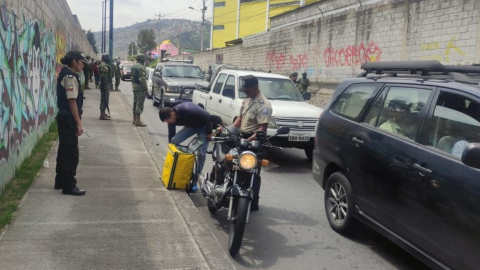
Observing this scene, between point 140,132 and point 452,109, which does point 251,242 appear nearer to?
point 452,109

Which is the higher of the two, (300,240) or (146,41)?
(146,41)

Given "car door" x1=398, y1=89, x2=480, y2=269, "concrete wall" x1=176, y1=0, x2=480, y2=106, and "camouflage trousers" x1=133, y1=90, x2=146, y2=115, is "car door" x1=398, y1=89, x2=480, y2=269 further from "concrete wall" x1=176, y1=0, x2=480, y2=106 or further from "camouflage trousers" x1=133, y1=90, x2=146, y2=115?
"concrete wall" x1=176, y1=0, x2=480, y2=106

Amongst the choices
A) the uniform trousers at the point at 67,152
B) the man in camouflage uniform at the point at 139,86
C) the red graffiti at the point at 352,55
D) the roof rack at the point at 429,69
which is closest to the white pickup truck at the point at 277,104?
the man in camouflage uniform at the point at 139,86

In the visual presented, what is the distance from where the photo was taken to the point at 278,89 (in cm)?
982

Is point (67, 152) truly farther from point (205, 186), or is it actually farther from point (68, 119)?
point (205, 186)

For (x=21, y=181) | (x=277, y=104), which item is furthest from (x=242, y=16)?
(x=21, y=181)

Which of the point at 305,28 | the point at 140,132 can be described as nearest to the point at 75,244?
the point at 140,132

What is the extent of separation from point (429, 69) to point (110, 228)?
3580 mm

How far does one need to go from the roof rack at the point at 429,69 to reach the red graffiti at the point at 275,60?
23.1 meters

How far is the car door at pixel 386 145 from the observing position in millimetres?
4112

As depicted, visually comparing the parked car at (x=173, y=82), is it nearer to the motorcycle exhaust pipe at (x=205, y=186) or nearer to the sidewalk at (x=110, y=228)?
the sidewalk at (x=110, y=228)

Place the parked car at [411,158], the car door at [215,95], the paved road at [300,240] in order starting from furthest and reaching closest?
the car door at [215,95]
the paved road at [300,240]
the parked car at [411,158]

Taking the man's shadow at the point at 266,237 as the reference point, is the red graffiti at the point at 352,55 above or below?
above

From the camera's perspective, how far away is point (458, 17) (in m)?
14.0
